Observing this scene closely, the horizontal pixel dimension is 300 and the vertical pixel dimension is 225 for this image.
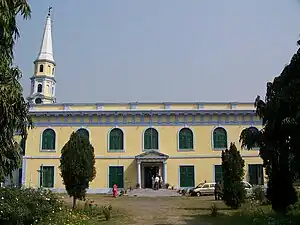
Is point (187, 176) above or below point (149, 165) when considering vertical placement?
below

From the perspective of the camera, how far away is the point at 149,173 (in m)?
36.5

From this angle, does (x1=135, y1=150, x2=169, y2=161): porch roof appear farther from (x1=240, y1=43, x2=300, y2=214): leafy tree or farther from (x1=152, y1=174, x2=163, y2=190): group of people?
(x1=240, y1=43, x2=300, y2=214): leafy tree

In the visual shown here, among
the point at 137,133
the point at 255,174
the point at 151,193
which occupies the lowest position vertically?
the point at 151,193

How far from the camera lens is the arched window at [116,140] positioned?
36281 mm

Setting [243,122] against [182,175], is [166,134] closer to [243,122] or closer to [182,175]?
[182,175]

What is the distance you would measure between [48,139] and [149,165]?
9.06 m

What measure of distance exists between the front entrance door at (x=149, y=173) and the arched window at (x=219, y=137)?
566cm

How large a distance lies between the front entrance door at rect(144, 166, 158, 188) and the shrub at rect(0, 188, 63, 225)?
23.1m

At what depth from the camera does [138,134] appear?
36344 millimetres

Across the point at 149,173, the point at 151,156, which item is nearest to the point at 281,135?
the point at 151,156

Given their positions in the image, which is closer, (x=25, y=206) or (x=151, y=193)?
(x=25, y=206)

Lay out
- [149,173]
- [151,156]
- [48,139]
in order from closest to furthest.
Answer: [151,156]
[48,139]
[149,173]

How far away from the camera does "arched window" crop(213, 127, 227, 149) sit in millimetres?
36531

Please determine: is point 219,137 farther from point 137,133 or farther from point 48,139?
point 48,139
